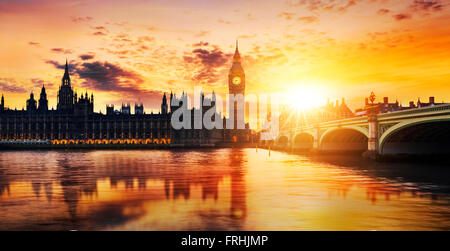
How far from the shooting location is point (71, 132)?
158625 mm

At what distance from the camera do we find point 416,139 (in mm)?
43625

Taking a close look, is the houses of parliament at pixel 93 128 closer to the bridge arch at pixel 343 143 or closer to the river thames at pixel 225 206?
the bridge arch at pixel 343 143

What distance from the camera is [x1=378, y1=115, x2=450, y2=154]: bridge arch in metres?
38.0

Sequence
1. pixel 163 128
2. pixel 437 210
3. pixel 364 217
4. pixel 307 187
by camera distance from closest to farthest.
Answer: pixel 364 217, pixel 437 210, pixel 307 187, pixel 163 128

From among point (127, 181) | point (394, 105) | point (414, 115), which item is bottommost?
point (127, 181)

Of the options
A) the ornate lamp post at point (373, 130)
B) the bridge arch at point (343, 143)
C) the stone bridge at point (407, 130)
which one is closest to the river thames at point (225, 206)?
the stone bridge at point (407, 130)

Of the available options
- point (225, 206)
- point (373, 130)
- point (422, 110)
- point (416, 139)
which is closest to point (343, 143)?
point (416, 139)

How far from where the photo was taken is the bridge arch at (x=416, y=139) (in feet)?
125

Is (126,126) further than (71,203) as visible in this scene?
Yes

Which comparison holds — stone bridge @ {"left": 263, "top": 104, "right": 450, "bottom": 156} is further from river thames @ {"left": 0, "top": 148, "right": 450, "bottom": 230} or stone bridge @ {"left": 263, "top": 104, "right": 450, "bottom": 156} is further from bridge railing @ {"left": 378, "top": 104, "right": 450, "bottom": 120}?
river thames @ {"left": 0, "top": 148, "right": 450, "bottom": 230}

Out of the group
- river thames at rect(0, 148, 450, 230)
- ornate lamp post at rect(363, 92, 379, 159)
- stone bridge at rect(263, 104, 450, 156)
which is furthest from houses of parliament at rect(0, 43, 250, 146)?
river thames at rect(0, 148, 450, 230)

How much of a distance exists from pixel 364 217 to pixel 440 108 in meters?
22.4

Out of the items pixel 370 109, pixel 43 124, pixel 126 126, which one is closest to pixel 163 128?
pixel 126 126
